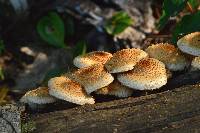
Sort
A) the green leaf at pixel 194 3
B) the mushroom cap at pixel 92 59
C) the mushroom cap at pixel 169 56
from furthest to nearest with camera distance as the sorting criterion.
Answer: the green leaf at pixel 194 3 → the mushroom cap at pixel 92 59 → the mushroom cap at pixel 169 56

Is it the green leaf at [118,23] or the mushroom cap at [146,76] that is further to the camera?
the green leaf at [118,23]

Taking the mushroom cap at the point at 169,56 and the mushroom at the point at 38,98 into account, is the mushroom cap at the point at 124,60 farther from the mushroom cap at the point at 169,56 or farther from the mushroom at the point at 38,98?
the mushroom at the point at 38,98

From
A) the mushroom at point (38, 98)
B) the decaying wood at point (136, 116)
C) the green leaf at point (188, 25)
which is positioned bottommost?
the decaying wood at point (136, 116)

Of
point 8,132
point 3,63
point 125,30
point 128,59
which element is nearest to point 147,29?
point 125,30

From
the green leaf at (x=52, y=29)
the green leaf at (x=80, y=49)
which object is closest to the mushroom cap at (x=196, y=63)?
the green leaf at (x=80, y=49)

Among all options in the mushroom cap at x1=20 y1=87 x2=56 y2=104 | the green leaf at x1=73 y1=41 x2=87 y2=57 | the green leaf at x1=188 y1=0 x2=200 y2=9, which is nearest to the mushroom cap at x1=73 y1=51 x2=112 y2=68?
the mushroom cap at x1=20 y1=87 x2=56 y2=104

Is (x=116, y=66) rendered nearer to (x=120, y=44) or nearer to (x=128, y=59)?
(x=128, y=59)

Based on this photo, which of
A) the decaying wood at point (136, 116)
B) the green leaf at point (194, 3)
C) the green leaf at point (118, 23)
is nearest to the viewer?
the decaying wood at point (136, 116)
